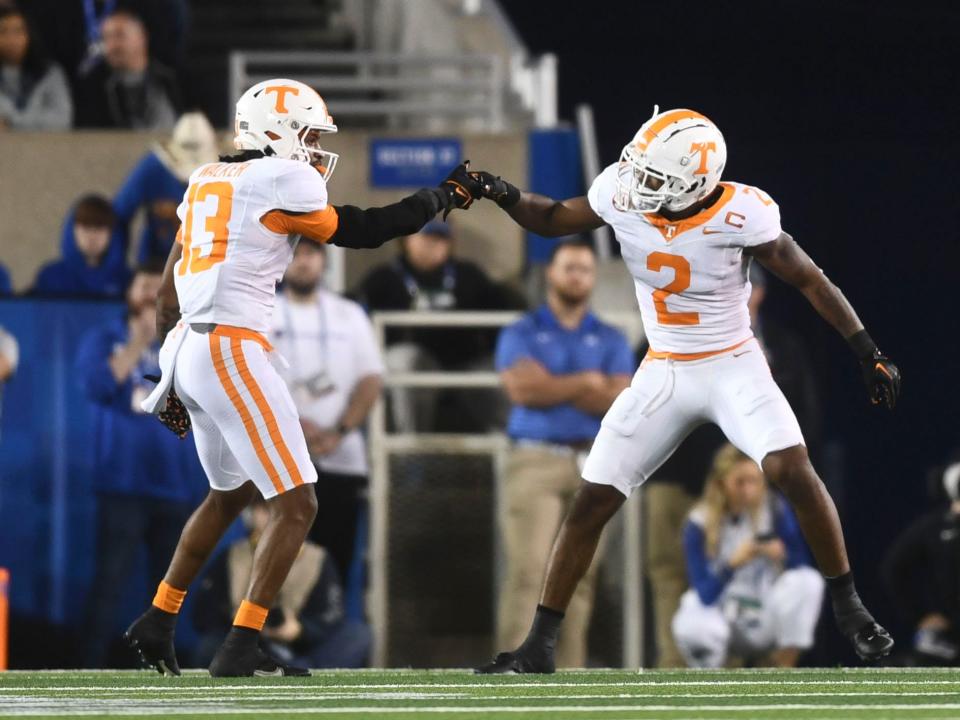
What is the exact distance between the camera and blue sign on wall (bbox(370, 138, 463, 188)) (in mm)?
10203

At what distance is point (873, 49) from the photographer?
47.6 ft

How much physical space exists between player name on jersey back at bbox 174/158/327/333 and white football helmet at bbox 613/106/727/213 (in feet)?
3.10

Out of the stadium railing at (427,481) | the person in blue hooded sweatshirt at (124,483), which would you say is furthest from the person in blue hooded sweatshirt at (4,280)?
the stadium railing at (427,481)

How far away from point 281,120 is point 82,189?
3875 millimetres

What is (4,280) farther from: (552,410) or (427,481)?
(552,410)

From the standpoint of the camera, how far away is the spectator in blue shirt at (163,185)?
9.80 m

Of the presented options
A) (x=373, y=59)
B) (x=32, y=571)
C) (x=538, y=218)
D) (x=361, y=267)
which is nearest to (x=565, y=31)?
(x=373, y=59)

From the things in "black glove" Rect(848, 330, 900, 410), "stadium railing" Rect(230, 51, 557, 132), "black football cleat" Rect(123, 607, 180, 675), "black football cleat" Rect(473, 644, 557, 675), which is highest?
"stadium railing" Rect(230, 51, 557, 132)

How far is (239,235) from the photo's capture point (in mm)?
6457

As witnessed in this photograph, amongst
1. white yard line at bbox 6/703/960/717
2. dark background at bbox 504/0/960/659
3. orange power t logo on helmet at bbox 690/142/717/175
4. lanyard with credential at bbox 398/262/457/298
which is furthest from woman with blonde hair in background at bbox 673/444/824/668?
white yard line at bbox 6/703/960/717

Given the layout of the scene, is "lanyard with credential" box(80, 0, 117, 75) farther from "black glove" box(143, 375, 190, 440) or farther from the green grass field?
the green grass field

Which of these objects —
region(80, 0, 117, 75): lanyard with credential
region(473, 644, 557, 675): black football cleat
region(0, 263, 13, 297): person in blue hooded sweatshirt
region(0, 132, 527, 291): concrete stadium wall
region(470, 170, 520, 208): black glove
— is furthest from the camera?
Answer: region(80, 0, 117, 75): lanyard with credential

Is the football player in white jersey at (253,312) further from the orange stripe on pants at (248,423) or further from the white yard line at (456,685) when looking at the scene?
the white yard line at (456,685)

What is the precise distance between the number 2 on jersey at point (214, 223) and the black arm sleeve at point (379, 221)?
0.32m
